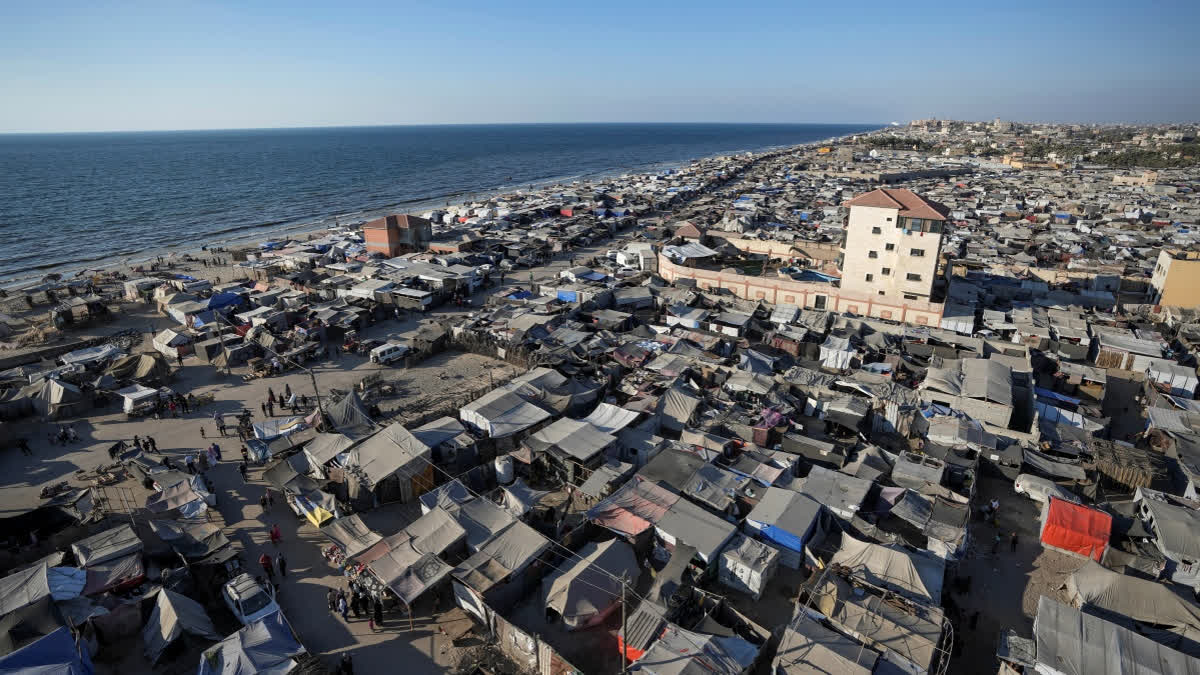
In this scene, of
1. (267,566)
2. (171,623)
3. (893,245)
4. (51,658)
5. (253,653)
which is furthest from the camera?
(893,245)

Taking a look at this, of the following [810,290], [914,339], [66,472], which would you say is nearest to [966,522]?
[914,339]

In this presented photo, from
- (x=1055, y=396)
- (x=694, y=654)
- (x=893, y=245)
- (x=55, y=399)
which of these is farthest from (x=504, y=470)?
(x=893, y=245)

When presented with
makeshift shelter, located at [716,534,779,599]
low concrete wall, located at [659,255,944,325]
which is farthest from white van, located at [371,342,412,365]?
makeshift shelter, located at [716,534,779,599]

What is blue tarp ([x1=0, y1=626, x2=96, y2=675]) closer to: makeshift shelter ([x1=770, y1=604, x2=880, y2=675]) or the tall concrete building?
makeshift shelter ([x1=770, y1=604, x2=880, y2=675])

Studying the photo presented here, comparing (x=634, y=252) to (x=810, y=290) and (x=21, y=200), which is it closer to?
(x=810, y=290)

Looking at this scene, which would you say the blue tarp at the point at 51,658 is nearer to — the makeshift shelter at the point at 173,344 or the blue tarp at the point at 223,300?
the makeshift shelter at the point at 173,344

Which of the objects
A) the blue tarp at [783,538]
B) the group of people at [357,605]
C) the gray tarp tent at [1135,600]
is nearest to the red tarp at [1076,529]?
the gray tarp tent at [1135,600]

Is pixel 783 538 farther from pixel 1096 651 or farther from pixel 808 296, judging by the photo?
pixel 808 296

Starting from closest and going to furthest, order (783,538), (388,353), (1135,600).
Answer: (1135,600)
(783,538)
(388,353)
